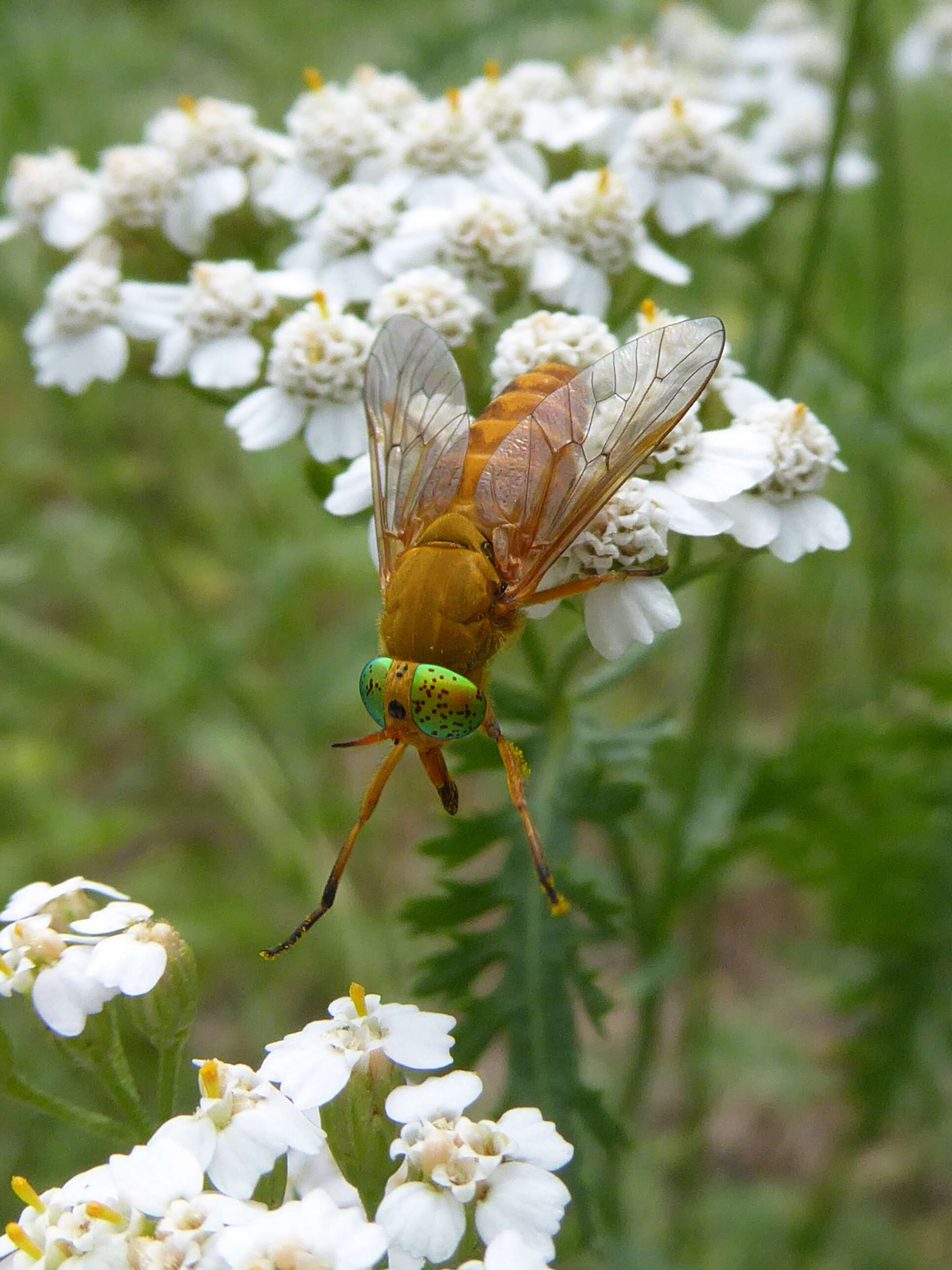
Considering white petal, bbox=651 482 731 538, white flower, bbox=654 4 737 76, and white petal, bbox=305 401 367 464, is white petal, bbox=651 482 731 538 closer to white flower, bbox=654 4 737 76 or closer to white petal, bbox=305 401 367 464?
white petal, bbox=305 401 367 464

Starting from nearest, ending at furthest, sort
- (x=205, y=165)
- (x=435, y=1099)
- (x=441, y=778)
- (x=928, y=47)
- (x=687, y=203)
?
1. (x=435, y=1099)
2. (x=441, y=778)
3. (x=687, y=203)
4. (x=205, y=165)
5. (x=928, y=47)

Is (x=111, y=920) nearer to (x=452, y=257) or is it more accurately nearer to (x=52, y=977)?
(x=52, y=977)

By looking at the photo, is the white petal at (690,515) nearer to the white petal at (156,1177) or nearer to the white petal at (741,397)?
the white petal at (741,397)

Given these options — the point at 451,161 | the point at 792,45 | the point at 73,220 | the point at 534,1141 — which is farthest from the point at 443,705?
the point at 792,45

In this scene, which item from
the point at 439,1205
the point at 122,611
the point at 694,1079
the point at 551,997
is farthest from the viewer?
the point at 122,611

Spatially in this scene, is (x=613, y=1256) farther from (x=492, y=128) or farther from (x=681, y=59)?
(x=681, y=59)

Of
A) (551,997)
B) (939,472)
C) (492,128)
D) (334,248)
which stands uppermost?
(492,128)

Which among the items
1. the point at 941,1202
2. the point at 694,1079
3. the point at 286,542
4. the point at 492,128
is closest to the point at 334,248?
the point at 492,128
